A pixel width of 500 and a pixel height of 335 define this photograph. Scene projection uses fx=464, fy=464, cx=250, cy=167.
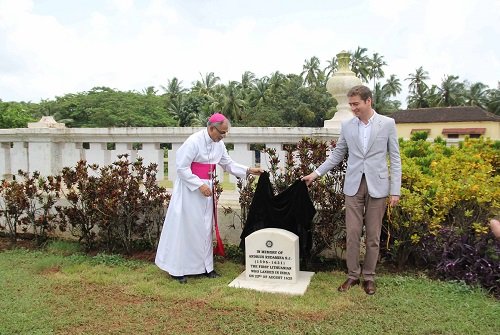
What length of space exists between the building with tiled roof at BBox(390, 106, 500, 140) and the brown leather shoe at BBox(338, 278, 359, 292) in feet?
120

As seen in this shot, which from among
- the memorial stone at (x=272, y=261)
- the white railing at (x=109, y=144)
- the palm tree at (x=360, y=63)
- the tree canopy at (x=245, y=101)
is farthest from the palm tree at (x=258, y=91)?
the memorial stone at (x=272, y=261)

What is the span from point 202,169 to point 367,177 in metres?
1.73

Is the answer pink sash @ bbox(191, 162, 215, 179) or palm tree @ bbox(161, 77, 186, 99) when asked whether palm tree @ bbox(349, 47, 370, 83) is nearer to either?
palm tree @ bbox(161, 77, 186, 99)

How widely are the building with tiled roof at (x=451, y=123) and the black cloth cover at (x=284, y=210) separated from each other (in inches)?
1432

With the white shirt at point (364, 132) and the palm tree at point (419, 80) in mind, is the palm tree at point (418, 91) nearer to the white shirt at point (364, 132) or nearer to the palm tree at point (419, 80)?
the palm tree at point (419, 80)

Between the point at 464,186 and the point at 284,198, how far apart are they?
71.4 inches

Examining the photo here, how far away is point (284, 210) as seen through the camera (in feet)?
16.1

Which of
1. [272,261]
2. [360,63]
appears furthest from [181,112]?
[272,261]

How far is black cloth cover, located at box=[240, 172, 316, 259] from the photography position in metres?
4.88

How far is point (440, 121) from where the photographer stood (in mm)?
41375

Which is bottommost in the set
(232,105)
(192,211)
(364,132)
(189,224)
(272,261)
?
(272,261)

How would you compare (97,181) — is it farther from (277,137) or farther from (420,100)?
(420,100)

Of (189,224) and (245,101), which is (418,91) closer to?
(245,101)

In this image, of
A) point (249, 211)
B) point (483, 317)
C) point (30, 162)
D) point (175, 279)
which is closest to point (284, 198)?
point (249, 211)
